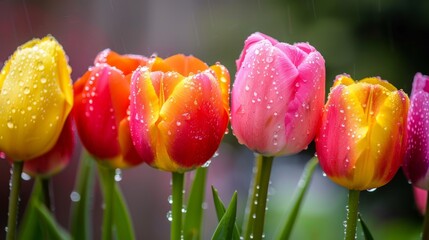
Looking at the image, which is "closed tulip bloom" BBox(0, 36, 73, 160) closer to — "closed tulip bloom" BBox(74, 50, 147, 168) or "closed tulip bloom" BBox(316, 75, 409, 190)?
"closed tulip bloom" BBox(74, 50, 147, 168)

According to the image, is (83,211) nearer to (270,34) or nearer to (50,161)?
(50,161)

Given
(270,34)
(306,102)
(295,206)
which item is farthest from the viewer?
(270,34)

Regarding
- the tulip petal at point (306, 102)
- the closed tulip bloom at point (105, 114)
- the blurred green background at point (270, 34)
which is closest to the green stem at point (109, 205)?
the closed tulip bloom at point (105, 114)

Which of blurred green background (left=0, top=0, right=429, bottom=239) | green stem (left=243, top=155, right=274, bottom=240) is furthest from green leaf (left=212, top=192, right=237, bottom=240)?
blurred green background (left=0, top=0, right=429, bottom=239)

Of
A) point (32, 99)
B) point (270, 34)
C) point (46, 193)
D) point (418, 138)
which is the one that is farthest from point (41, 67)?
point (270, 34)

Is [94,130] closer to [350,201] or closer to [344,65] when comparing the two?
[350,201]
